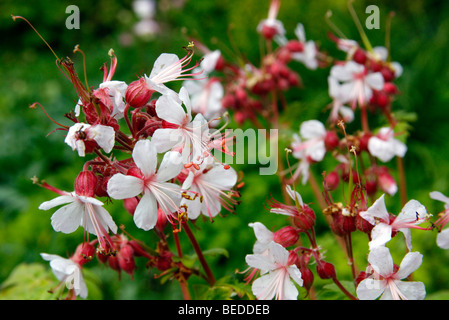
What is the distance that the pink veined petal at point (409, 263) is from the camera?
944 millimetres

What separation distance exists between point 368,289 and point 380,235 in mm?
121

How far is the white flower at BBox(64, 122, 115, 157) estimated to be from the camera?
3.01ft

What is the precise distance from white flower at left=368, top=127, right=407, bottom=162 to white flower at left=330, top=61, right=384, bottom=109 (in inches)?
9.1

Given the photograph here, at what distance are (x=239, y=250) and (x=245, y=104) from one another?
71cm

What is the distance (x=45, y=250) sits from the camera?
8.23 ft

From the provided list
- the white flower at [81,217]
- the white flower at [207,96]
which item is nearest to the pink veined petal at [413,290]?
the white flower at [81,217]

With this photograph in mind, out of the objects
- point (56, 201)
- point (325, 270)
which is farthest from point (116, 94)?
point (325, 270)

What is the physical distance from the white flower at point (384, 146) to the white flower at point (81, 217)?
88 cm

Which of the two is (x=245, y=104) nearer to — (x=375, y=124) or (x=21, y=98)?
(x=375, y=124)

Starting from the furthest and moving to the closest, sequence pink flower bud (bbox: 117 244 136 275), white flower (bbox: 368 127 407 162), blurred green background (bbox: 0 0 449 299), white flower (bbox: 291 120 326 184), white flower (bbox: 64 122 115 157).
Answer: blurred green background (bbox: 0 0 449 299)
white flower (bbox: 291 120 326 184)
white flower (bbox: 368 127 407 162)
pink flower bud (bbox: 117 244 136 275)
white flower (bbox: 64 122 115 157)

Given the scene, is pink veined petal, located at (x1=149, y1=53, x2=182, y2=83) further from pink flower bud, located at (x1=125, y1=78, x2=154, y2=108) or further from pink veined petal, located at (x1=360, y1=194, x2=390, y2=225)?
pink veined petal, located at (x1=360, y1=194, x2=390, y2=225)

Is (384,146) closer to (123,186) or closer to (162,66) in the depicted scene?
(162,66)

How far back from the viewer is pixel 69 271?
3.66ft

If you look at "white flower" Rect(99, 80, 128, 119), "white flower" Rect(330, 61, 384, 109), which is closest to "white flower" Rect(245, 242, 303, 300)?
"white flower" Rect(99, 80, 128, 119)
